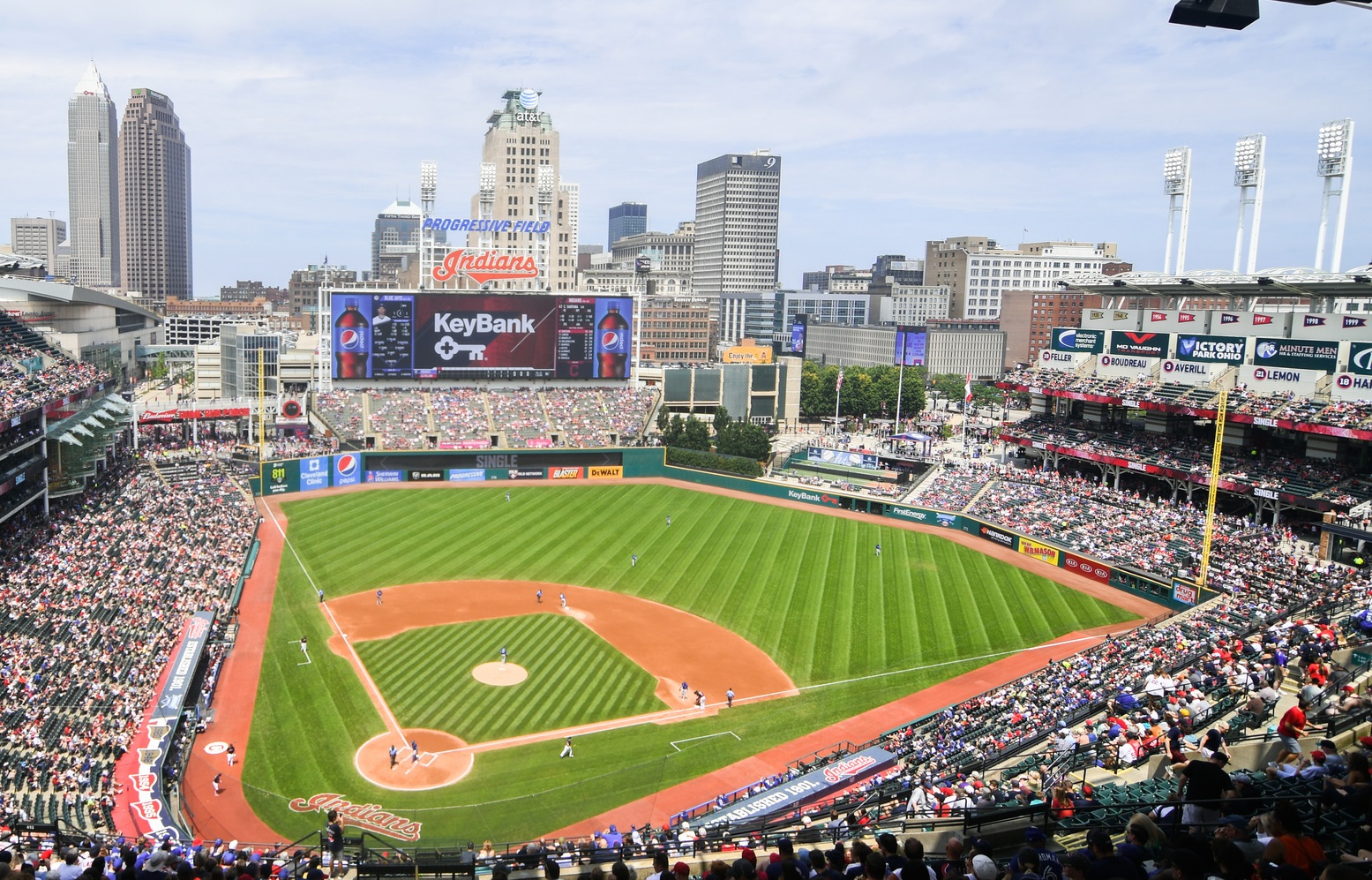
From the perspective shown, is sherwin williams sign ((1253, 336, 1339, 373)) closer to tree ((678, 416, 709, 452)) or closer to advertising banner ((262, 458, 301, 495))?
tree ((678, 416, 709, 452))

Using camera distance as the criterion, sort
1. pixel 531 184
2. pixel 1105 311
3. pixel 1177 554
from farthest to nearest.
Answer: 1. pixel 531 184
2. pixel 1105 311
3. pixel 1177 554

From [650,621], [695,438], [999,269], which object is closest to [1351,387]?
[650,621]

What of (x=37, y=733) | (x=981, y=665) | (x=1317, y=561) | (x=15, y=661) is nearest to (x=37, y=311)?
(x=15, y=661)

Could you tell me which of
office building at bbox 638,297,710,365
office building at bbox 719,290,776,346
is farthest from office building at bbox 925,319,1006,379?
office building at bbox 719,290,776,346

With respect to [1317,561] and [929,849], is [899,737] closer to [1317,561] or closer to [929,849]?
[929,849]

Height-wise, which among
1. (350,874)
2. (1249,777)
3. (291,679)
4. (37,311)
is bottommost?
(291,679)

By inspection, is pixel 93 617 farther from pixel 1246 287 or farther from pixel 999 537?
pixel 1246 287
